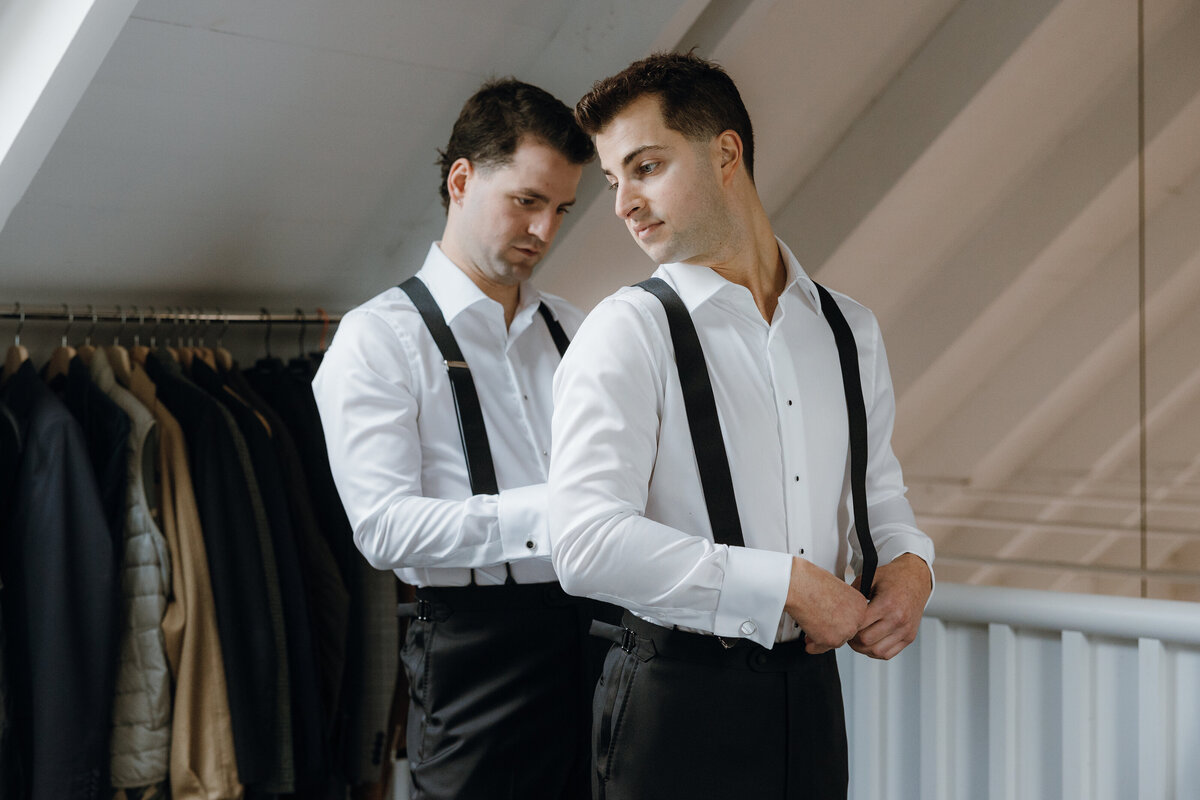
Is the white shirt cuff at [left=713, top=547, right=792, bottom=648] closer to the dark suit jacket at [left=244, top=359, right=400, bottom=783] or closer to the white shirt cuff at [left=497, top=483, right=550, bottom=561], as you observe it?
the white shirt cuff at [left=497, top=483, right=550, bottom=561]

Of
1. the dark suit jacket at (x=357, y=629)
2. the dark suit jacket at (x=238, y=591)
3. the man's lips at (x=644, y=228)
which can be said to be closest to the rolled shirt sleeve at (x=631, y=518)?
the man's lips at (x=644, y=228)

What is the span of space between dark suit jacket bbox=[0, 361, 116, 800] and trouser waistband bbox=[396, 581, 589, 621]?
614 mm

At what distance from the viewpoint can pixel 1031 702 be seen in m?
1.64

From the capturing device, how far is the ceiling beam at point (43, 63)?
5.22ft

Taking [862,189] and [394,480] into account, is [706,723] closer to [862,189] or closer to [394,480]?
[394,480]

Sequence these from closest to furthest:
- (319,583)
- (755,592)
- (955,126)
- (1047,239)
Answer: (755,592) < (319,583) < (955,126) < (1047,239)

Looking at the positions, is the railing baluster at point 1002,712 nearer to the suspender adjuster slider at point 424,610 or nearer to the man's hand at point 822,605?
the man's hand at point 822,605

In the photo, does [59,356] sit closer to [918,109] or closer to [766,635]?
[766,635]

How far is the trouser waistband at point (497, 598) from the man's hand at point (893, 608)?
1.74 feet

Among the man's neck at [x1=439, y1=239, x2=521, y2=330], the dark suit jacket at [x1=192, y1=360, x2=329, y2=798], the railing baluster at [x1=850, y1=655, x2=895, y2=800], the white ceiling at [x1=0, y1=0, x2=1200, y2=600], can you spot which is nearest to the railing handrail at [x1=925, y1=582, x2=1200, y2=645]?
the railing baluster at [x1=850, y1=655, x2=895, y2=800]

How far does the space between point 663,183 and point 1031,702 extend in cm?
97

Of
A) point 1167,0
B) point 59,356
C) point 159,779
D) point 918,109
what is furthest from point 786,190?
point 159,779

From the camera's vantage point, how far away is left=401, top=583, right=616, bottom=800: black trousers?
5.32 feet

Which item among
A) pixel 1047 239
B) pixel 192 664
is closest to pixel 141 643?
pixel 192 664
